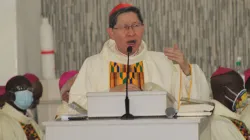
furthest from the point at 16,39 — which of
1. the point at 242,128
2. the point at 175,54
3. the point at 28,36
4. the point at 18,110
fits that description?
the point at 175,54

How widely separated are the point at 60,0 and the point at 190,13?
1.50 m

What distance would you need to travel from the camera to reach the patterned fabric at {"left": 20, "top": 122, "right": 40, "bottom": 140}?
7352 mm

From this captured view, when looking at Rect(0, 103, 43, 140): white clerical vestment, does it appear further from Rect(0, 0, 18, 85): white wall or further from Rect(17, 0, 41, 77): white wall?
Rect(17, 0, 41, 77): white wall

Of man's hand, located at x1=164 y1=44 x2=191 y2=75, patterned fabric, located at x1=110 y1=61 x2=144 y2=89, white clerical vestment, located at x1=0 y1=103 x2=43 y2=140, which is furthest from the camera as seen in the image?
white clerical vestment, located at x1=0 y1=103 x2=43 y2=140

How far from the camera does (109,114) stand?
4547 millimetres

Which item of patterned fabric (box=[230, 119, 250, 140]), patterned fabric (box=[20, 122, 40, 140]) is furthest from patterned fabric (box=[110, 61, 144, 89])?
patterned fabric (box=[20, 122, 40, 140])

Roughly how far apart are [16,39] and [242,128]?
3.14m

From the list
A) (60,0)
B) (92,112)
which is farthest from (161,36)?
(92,112)

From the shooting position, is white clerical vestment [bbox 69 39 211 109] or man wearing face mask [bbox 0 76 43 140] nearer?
white clerical vestment [bbox 69 39 211 109]

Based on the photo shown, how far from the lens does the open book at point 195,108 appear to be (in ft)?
15.0

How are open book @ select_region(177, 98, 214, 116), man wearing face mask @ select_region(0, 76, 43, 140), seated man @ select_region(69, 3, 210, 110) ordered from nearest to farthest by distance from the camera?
open book @ select_region(177, 98, 214, 116) < seated man @ select_region(69, 3, 210, 110) < man wearing face mask @ select_region(0, 76, 43, 140)

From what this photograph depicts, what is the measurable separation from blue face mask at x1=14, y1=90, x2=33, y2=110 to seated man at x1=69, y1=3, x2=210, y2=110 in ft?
4.70

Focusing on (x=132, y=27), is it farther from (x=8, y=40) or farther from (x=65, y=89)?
(x=8, y=40)

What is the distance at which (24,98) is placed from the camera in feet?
23.7
